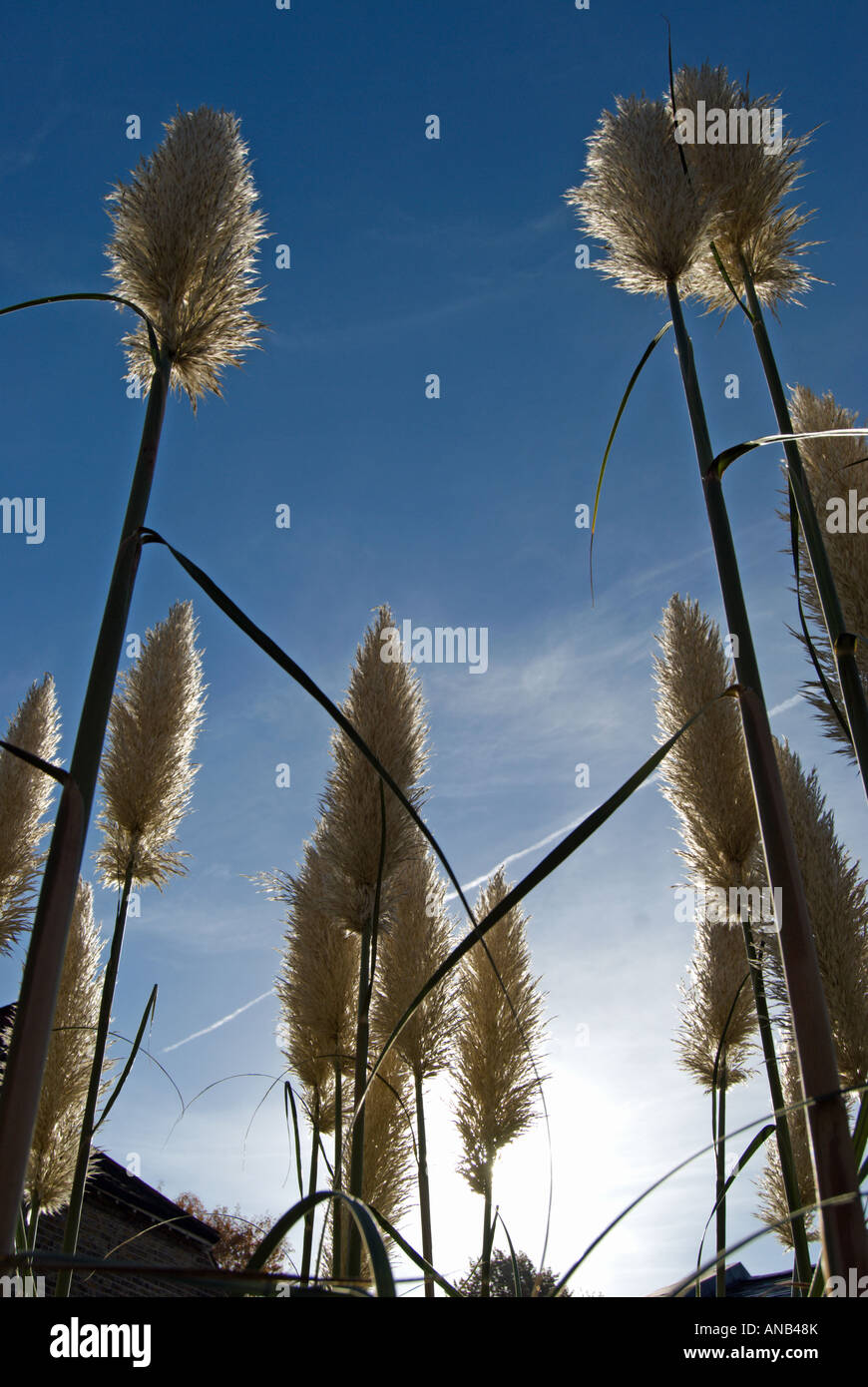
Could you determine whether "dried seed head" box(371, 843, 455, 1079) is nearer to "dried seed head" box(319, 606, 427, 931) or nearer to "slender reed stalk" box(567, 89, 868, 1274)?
"dried seed head" box(319, 606, 427, 931)

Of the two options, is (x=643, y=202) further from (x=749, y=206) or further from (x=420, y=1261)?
(x=420, y=1261)

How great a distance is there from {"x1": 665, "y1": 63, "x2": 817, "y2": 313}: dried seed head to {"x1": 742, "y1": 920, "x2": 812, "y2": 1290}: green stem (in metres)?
1.62

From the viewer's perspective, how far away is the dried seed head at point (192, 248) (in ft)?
4.96

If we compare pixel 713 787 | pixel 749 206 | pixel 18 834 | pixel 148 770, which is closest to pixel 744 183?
pixel 749 206

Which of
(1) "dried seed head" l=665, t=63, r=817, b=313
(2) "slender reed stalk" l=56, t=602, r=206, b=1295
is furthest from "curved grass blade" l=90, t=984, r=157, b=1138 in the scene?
(1) "dried seed head" l=665, t=63, r=817, b=313

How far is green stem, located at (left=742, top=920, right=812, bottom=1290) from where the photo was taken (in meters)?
1.95

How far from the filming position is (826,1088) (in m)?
0.84

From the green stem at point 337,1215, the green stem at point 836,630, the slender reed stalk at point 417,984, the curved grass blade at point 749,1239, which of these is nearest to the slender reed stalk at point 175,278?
the curved grass blade at point 749,1239

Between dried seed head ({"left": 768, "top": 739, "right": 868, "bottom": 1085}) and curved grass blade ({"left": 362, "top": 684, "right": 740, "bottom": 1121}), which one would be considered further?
dried seed head ({"left": 768, "top": 739, "right": 868, "bottom": 1085})

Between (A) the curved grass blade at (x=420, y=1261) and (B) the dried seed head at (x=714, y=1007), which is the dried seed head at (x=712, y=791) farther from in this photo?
(A) the curved grass blade at (x=420, y=1261)
